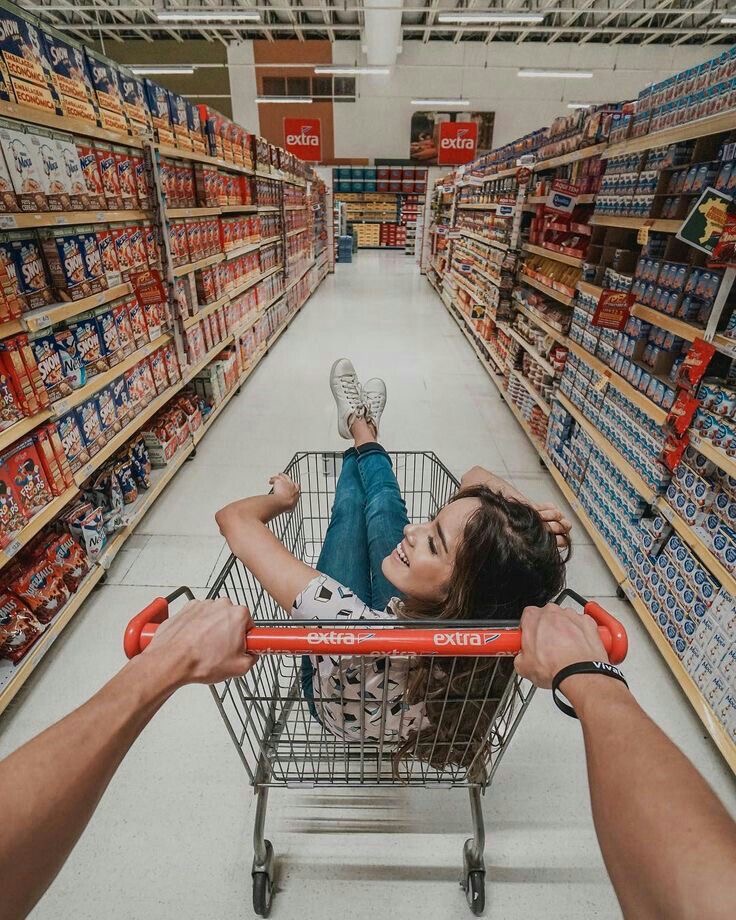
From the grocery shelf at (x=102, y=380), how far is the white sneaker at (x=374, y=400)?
4.23ft

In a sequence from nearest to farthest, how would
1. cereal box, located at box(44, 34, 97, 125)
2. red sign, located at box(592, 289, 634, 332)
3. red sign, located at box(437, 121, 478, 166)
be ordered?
cereal box, located at box(44, 34, 97, 125) → red sign, located at box(592, 289, 634, 332) → red sign, located at box(437, 121, 478, 166)

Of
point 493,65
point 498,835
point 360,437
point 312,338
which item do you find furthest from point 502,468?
point 493,65

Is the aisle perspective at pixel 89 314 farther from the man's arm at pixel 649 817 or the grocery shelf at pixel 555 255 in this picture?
the grocery shelf at pixel 555 255

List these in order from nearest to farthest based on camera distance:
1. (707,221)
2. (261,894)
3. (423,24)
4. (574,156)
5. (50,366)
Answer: (261,894) → (707,221) → (50,366) → (574,156) → (423,24)

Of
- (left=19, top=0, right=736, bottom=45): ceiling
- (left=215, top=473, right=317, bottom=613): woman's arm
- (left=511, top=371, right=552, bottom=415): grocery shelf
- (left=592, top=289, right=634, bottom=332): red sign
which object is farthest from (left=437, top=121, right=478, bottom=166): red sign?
(left=215, top=473, right=317, bottom=613): woman's arm

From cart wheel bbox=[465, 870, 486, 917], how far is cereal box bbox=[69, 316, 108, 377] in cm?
247

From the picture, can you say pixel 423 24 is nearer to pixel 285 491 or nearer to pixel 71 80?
pixel 71 80

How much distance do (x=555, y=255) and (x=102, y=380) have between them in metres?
3.05

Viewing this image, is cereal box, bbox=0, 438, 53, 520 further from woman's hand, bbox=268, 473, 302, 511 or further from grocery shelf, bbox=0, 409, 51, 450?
woman's hand, bbox=268, 473, 302, 511

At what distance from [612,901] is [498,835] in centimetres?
33

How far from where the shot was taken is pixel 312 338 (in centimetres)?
724

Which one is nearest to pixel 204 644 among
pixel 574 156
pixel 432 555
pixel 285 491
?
pixel 432 555

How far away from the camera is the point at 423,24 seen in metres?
14.4

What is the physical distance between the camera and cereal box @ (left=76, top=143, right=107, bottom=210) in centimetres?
225
